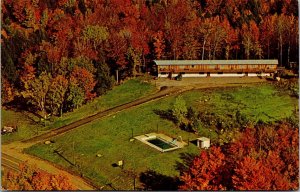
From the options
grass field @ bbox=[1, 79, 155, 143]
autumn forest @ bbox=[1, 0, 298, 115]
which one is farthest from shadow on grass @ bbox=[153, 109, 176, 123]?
autumn forest @ bbox=[1, 0, 298, 115]

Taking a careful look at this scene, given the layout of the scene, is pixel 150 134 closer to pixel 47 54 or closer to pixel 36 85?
pixel 36 85

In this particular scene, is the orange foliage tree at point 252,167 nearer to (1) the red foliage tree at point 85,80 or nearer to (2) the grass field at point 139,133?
(2) the grass field at point 139,133

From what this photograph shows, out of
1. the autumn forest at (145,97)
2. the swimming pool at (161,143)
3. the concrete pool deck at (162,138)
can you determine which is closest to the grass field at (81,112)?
the autumn forest at (145,97)

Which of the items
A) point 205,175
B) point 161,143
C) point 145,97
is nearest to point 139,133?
point 161,143

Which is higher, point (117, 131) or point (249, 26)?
point (249, 26)

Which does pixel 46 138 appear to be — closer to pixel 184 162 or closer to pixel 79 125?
pixel 79 125

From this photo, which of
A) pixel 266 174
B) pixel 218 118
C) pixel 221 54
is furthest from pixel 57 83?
pixel 266 174
